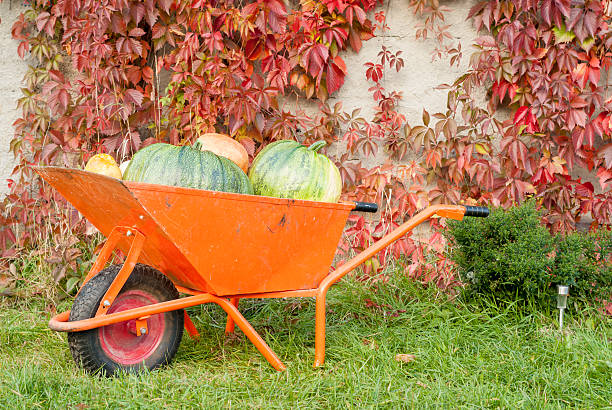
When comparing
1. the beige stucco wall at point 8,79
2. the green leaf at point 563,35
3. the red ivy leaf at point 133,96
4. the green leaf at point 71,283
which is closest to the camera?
the green leaf at point 71,283

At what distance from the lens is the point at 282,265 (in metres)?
2.11

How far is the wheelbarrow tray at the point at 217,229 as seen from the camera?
175 cm

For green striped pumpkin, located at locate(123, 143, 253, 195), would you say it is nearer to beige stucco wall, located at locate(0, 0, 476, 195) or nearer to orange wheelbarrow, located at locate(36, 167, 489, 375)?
orange wheelbarrow, located at locate(36, 167, 489, 375)

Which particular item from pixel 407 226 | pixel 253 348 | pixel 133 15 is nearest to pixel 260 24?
pixel 133 15

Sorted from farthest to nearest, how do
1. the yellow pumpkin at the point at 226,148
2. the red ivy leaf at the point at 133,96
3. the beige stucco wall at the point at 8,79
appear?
the beige stucco wall at the point at 8,79
the red ivy leaf at the point at 133,96
the yellow pumpkin at the point at 226,148

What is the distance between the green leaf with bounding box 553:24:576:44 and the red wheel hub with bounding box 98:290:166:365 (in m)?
2.63

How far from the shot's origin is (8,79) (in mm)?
3629

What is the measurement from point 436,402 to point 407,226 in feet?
2.22

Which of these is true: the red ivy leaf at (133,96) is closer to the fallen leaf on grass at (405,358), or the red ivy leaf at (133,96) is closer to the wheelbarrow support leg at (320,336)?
the wheelbarrow support leg at (320,336)

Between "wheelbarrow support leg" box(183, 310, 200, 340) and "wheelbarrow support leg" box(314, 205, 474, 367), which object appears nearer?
"wheelbarrow support leg" box(314, 205, 474, 367)

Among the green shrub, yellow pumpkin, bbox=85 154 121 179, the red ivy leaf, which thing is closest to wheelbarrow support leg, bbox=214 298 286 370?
yellow pumpkin, bbox=85 154 121 179

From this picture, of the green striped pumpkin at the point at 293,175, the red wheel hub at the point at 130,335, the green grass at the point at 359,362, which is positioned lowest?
the green grass at the point at 359,362

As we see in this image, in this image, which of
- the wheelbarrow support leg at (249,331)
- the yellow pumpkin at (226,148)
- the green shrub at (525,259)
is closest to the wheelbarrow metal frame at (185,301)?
the wheelbarrow support leg at (249,331)

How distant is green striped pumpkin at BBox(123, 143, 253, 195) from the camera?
6.37 feet
